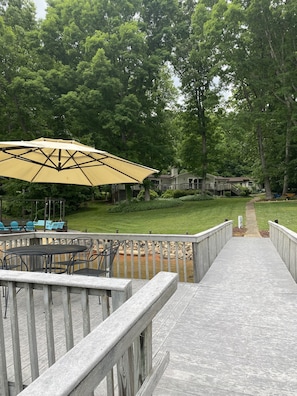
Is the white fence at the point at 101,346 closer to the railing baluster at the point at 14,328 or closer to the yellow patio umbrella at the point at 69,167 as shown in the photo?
the railing baluster at the point at 14,328

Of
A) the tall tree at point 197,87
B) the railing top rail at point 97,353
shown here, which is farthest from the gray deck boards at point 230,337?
the tall tree at point 197,87

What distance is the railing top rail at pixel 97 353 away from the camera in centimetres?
84

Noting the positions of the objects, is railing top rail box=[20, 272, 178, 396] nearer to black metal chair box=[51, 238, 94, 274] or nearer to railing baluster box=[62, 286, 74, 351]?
railing baluster box=[62, 286, 74, 351]

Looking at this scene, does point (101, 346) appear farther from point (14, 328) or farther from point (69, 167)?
point (69, 167)

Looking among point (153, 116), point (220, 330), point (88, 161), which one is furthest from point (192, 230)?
point (153, 116)

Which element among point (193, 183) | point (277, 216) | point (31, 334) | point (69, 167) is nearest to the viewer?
point (31, 334)

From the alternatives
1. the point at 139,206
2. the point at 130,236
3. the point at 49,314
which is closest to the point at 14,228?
the point at 130,236

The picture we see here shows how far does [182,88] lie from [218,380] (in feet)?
88.9

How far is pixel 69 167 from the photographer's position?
217 inches

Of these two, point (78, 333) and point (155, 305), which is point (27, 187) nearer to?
point (78, 333)

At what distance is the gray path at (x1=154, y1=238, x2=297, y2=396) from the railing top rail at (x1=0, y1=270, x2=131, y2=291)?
3.70 ft

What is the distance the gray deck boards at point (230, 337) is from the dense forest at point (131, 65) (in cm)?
Answer: 1579

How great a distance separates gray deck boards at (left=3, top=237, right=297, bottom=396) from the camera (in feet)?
7.37

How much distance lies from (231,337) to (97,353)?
2425mm
